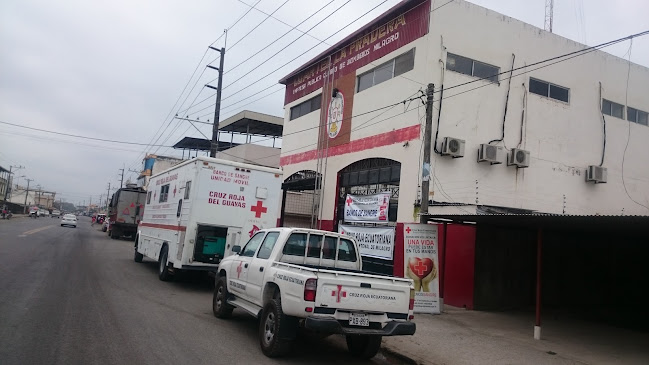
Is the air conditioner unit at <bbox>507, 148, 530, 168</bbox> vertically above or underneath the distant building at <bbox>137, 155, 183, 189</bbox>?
underneath

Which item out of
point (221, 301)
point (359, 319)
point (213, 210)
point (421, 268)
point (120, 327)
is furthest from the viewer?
point (213, 210)

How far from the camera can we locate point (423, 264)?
11594 millimetres

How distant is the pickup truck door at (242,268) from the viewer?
792cm

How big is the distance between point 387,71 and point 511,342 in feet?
36.8

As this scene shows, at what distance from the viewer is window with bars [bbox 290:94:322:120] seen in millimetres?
22406

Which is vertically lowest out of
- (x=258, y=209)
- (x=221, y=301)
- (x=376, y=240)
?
(x=221, y=301)

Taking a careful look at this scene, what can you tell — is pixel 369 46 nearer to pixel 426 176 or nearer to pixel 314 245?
pixel 426 176

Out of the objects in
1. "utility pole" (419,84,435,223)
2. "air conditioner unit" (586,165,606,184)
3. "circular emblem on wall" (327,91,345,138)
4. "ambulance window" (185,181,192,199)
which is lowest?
"ambulance window" (185,181,192,199)

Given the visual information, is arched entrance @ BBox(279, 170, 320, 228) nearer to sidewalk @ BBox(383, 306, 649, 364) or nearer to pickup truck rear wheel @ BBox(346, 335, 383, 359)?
sidewalk @ BBox(383, 306, 649, 364)

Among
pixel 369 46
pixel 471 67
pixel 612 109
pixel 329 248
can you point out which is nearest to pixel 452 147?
pixel 471 67

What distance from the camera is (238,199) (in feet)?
40.9

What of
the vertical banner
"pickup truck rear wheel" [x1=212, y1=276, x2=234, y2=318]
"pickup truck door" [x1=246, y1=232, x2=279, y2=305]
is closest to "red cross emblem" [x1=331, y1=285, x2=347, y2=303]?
"pickup truck door" [x1=246, y1=232, x2=279, y2=305]

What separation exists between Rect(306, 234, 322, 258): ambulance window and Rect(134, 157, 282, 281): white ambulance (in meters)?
4.94

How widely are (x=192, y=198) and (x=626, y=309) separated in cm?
1409
